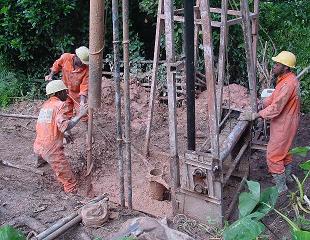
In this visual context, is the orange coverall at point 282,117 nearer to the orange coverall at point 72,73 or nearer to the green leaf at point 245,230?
the green leaf at point 245,230

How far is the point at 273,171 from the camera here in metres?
6.37

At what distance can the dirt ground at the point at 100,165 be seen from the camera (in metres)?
5.56

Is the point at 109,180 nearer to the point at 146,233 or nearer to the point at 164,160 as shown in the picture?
the point at 164,160

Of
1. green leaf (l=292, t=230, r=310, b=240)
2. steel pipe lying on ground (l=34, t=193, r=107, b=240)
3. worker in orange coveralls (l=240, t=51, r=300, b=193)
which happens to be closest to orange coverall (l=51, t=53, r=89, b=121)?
worker in orange coveralls (l=240, t=51, r=300, b=193)

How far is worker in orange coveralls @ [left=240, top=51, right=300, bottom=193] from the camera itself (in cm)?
606

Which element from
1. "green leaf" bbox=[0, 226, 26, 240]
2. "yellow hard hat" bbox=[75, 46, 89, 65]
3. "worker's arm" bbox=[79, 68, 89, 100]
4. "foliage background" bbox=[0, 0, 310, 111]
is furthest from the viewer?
"foliage background" bbox=[0, 0, 310, 111]

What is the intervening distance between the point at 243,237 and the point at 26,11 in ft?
23.0

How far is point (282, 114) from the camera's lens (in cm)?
621

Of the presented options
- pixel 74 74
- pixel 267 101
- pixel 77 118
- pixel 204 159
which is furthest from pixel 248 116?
pixel 74 74

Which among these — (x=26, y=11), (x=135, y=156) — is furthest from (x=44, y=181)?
(x=26, y=11)

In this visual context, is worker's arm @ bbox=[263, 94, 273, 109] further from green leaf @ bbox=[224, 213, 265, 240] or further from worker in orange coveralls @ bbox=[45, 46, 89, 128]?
worker in orange coveralls @ bbox=[45, 46, 89, 128]

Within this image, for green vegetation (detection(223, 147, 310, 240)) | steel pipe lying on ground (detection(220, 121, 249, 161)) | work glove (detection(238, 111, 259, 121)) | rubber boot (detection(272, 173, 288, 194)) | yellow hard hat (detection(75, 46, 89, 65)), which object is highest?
yellow hard hat (detection(75, 46, 89, 65))

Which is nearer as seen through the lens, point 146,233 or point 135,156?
point 146,233

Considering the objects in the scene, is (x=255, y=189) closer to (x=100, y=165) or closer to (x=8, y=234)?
(x=8, y=234)
